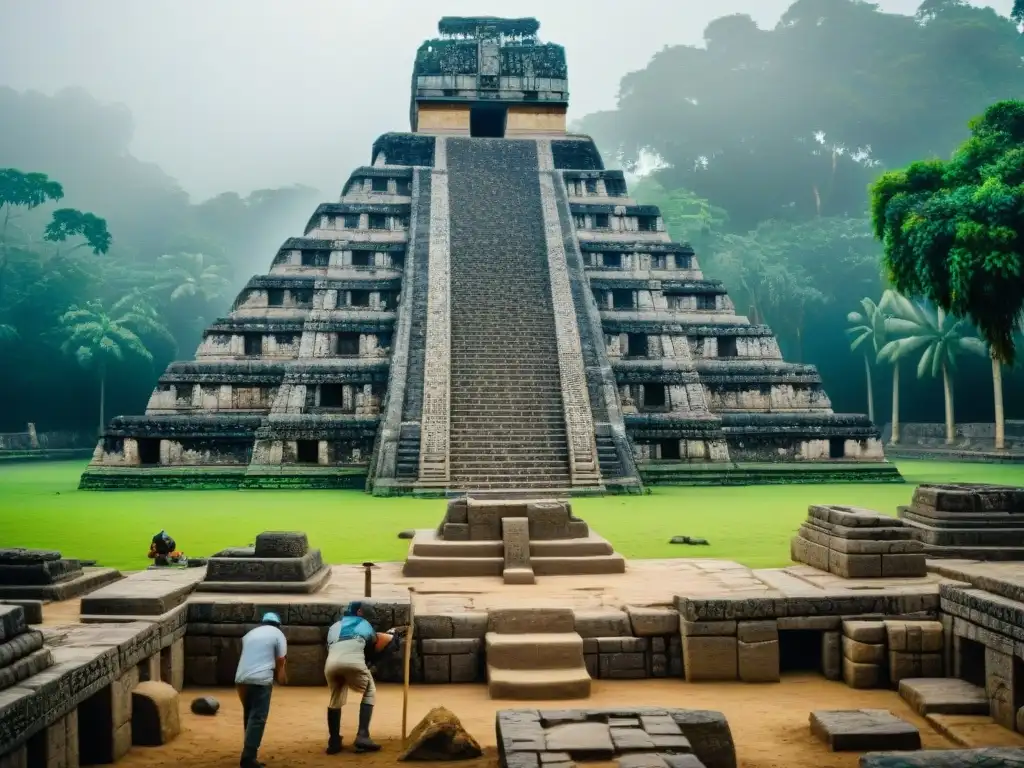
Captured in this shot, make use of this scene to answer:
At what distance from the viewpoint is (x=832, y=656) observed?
313 inches

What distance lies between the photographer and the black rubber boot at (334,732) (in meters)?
6.12

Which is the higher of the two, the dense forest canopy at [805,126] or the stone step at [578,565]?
the dense forest canopy at [805,126]

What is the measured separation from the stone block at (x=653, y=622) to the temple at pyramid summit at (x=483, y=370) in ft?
30.4

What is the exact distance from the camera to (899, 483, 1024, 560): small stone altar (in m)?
10.1

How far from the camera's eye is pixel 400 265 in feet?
80.5

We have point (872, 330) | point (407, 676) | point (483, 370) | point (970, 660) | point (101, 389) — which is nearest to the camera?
point (407, 676)

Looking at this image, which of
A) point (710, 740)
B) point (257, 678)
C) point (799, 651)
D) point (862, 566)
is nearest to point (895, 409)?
point (862, 566)

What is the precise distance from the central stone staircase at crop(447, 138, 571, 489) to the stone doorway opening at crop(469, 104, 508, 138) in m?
2.07

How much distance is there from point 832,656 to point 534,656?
2.52m

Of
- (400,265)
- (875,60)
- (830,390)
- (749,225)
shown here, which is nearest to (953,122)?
(875,60)

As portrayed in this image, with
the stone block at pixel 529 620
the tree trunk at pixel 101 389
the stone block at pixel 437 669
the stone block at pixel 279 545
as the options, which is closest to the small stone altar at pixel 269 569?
the stone block at pixel 279 545

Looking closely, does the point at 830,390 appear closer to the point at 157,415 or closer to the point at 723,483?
the point at 723,483

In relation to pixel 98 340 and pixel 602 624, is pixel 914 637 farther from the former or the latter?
pixel 98 340

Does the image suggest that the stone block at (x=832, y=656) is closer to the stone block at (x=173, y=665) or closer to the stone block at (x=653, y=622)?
the stone block at (x=653, y=622)
